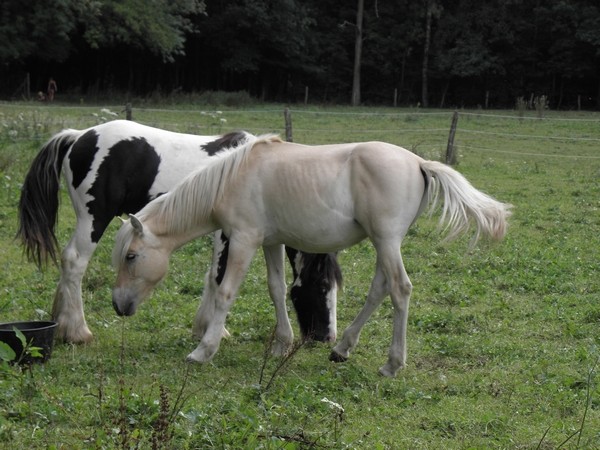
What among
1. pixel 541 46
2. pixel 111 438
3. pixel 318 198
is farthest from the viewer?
pixel 541 46

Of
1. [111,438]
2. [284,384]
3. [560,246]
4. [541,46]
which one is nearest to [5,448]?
[111,438]

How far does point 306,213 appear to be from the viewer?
5824 millimetres

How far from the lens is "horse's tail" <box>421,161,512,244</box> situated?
18.8 ft

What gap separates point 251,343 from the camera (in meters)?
6.64

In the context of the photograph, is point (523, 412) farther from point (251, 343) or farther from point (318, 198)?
A: point (251, 343)

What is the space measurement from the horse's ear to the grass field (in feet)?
2.47

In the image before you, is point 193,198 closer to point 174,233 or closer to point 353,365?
point 174,233

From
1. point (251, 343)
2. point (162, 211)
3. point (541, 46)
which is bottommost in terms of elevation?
point (251, 343)

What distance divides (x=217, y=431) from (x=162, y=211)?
2.26 m

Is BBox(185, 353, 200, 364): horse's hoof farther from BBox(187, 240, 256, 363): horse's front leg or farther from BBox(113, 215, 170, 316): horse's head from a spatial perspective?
BBox(113, 215, 170, 316): horse's head

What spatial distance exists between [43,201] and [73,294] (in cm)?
82

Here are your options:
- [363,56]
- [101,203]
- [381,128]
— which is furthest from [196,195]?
[363,56]

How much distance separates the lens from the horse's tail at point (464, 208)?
18.8 ft

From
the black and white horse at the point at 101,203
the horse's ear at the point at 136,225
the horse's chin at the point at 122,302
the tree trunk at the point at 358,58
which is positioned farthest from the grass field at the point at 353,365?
the tree trunk at the point at 358,58
